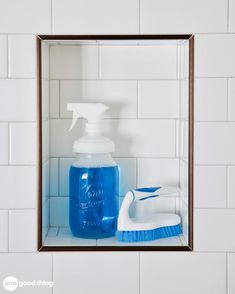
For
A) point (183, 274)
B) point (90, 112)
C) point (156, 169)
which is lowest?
point (183, 274)

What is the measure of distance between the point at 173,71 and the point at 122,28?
204 mm

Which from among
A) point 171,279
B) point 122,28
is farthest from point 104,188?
point 122,28

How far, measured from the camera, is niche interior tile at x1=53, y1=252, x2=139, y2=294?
3.87ft

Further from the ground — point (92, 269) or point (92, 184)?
point (92, 184)
